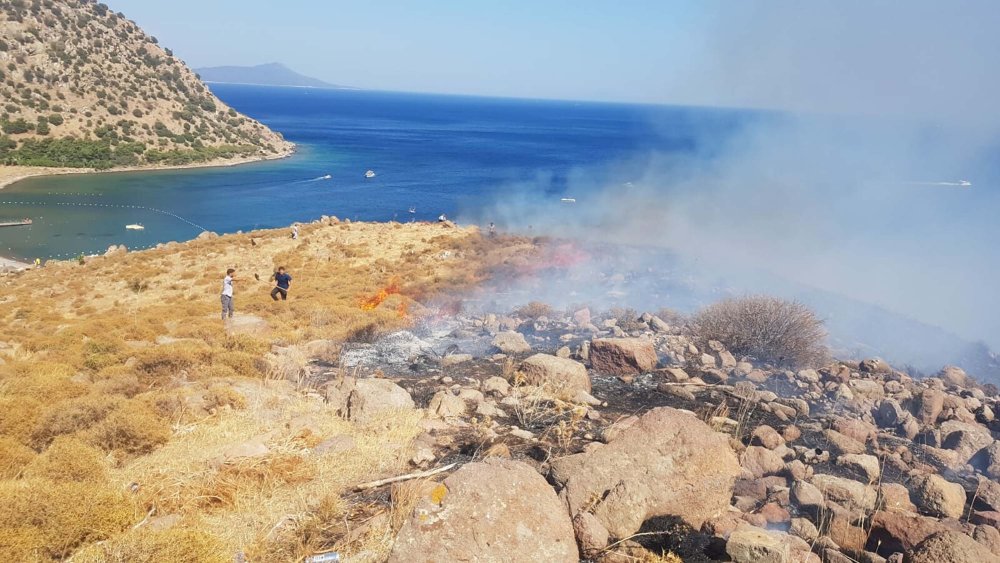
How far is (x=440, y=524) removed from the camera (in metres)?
4.71

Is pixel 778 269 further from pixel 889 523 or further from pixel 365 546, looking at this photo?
pixel 365 546

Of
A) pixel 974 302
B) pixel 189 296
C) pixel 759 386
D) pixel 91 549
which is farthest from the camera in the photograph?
pixel 974 302

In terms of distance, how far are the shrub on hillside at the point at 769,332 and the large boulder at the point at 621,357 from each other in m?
2.42

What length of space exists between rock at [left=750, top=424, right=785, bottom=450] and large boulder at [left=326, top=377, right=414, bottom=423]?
5046 mm

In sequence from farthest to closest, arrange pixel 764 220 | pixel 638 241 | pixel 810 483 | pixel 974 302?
pixel 764 220 → pixel 638 241 → pixel 974 302 → pixel 810 483

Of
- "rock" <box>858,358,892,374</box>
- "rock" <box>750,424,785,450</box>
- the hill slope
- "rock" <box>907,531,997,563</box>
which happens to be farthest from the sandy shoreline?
"rock" <box>907,531,997,563</box>

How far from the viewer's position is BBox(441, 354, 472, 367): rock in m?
12.1

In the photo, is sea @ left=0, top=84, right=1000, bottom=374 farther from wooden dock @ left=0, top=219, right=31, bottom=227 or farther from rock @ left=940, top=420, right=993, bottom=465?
rock @ left=940, top=420, right=993, bottom=465

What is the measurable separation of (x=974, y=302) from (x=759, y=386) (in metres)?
20.5

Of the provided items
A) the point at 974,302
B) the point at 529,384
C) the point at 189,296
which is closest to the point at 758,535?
the point at 529,384

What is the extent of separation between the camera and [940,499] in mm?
6785

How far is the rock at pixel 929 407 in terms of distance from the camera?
10.2 m

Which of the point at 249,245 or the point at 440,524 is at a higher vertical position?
the point at 440,524

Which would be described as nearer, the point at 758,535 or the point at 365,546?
the point at 758,535
